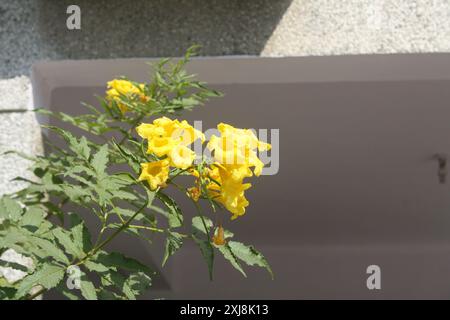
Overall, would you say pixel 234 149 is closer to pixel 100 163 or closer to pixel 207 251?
pixel 207 251

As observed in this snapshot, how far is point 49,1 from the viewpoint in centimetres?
249

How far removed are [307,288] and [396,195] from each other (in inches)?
44.1

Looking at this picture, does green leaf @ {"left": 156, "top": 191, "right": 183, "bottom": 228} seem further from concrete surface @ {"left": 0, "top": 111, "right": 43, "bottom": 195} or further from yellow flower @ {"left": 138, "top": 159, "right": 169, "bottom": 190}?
concrete surface @ {"left": 0, "top": 111, "right": 43, "bottom": 195}

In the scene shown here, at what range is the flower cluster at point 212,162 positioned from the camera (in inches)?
42.4

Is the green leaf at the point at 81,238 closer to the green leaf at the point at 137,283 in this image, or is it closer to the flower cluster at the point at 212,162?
the green leaf at the point at 137,283

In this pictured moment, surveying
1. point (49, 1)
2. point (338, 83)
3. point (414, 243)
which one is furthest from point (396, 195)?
point (49, 1)

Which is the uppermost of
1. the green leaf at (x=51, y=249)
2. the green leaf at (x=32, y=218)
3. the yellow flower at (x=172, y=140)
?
the yellow flower at (x=172, y=140)

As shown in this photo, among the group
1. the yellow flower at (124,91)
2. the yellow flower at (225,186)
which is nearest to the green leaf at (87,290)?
the yellow flower at (225,186)

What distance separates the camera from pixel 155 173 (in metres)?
1.11

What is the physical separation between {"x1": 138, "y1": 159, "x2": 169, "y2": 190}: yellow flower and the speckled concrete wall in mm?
1473

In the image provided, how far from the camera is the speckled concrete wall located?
2.46m

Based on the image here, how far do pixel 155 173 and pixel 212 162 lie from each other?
0.11 meters

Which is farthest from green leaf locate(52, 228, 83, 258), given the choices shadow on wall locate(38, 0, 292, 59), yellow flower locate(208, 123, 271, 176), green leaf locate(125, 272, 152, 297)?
→ shadow on wall locate(38, 0, 292, 59)

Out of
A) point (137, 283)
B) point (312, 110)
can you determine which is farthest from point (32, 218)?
point (312, 110)
